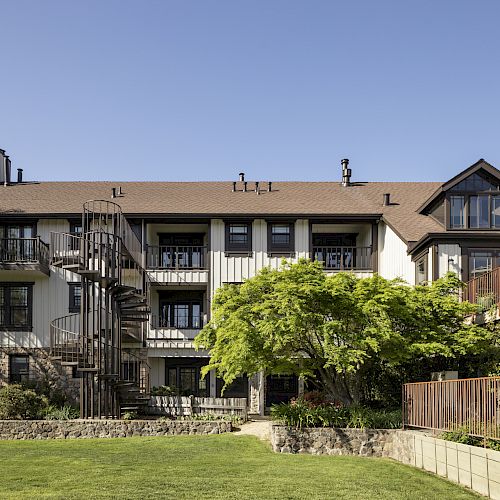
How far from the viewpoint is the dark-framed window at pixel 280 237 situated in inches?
1246

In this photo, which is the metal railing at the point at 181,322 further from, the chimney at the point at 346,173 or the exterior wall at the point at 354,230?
the chimney at the point at 346,173

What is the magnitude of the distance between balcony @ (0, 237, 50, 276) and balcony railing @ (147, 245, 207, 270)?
13.3ft

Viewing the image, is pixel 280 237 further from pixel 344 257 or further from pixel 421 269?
pixel 421 269

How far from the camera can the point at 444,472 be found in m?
16.0

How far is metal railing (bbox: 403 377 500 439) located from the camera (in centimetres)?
1445

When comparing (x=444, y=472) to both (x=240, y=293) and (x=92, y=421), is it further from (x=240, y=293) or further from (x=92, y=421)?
(x=92, y=421)

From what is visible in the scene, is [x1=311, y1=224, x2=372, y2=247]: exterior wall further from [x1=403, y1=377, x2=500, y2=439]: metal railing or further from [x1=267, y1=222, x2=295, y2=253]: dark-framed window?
[x1=403, y1=377, x2=500, y2=439]: metal railing

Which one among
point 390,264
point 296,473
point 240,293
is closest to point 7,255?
point 240,293

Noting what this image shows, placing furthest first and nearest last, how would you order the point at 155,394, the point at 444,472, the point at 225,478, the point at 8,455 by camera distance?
the point at 155,394, the point at 8,455, the point at 444,472, the point at 225,478

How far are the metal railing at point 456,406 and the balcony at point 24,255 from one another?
1574cm

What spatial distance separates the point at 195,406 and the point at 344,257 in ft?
28.8

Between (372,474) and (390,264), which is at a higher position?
(390,264)

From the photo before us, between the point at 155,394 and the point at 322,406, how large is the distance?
9483 mm

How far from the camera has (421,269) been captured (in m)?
28.0
